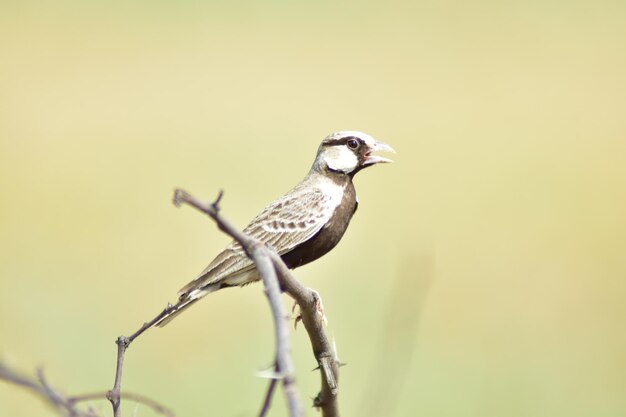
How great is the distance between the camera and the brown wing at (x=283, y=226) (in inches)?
192

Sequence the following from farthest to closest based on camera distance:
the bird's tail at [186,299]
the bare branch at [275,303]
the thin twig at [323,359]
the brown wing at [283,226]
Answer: the brown wing at [283,226]
the bird's tail at [186,299]
the thin twig at [323,359]
the bare branch at [275,303]

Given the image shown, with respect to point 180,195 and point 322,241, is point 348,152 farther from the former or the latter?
point 180,195

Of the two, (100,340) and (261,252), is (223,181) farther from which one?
(261,252)

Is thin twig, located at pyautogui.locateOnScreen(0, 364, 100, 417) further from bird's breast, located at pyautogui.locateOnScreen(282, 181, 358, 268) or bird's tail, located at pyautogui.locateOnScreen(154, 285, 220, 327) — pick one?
bird's breast, located at pyautogui.locateOnScreen(282, 181, 358, 268)

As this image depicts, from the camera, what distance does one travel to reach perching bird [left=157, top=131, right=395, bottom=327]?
4.88m

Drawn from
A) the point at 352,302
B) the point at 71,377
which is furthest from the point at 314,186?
the point at 352,302

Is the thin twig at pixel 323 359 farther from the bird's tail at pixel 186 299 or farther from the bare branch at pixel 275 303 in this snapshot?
the bare branch at pixel 275 303

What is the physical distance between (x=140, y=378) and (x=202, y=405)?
955 mm

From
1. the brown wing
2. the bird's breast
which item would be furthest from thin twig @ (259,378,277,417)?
the bird's breast

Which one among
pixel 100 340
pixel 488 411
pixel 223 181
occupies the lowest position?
pixel 488 411

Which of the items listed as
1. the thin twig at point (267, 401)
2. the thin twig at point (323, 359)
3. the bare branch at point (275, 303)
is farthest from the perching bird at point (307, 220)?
the thin twig at point (267, 401)

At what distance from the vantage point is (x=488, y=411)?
953 cm

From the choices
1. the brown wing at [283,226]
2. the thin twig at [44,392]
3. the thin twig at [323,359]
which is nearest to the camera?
the thin twig at [44,392]

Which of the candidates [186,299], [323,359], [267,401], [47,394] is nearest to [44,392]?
[47,394]
